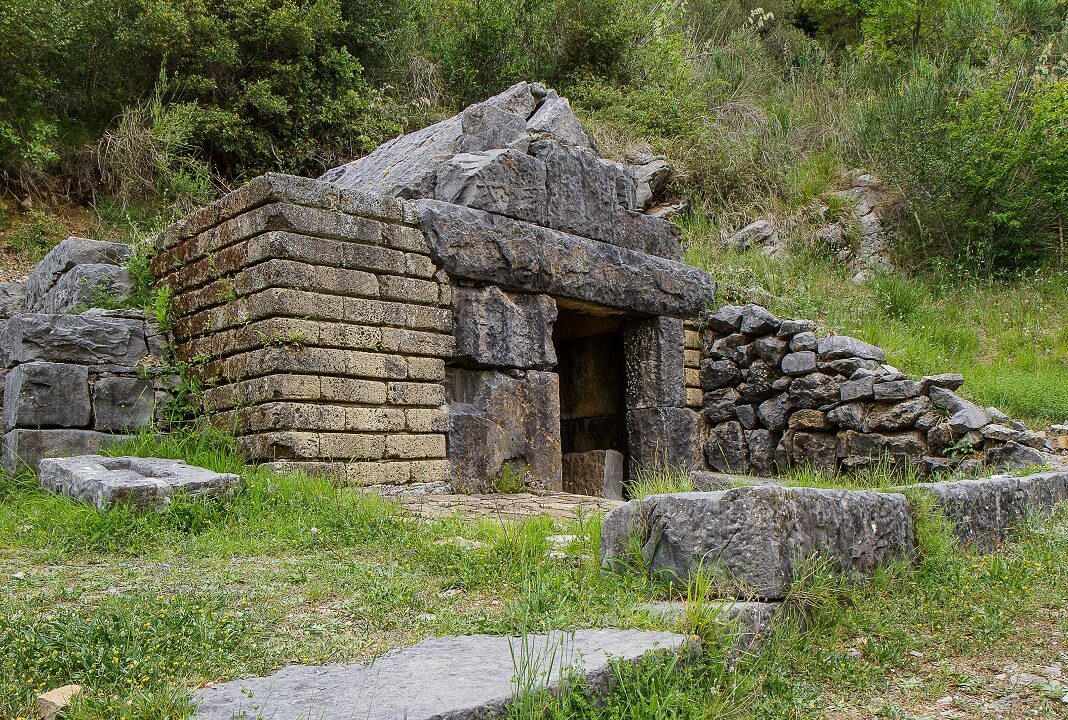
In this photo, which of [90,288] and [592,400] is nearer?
[90,288]

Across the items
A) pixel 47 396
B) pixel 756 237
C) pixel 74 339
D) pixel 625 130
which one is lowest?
pixel 47 396

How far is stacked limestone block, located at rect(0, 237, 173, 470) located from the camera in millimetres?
5988

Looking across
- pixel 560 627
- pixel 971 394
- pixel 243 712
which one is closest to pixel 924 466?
pixel 971 394

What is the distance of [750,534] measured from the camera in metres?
3.29

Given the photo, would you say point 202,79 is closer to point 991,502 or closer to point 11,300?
point 11,300

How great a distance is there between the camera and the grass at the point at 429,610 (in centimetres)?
263

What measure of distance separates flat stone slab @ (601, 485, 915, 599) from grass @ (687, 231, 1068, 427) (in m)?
5.81

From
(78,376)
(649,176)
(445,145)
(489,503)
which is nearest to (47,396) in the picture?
(78,376)

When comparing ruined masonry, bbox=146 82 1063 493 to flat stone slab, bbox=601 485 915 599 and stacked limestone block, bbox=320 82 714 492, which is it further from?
flat stone slab, bbox=601 485 915 599

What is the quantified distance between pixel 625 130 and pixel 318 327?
9261 mm

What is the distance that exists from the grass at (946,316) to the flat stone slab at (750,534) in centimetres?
581

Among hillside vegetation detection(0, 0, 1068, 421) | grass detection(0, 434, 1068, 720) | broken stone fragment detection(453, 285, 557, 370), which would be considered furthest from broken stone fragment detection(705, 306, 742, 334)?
grass detection(0, 434, 1068, 720)

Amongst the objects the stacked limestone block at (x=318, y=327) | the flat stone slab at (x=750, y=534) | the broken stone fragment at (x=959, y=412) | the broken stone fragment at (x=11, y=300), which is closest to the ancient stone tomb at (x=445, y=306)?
the stacked limestone block at (x=318, y=327)

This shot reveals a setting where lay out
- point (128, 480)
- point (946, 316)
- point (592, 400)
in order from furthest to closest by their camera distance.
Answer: point (946, 316)
point (592, 400)
point (128, 480)
